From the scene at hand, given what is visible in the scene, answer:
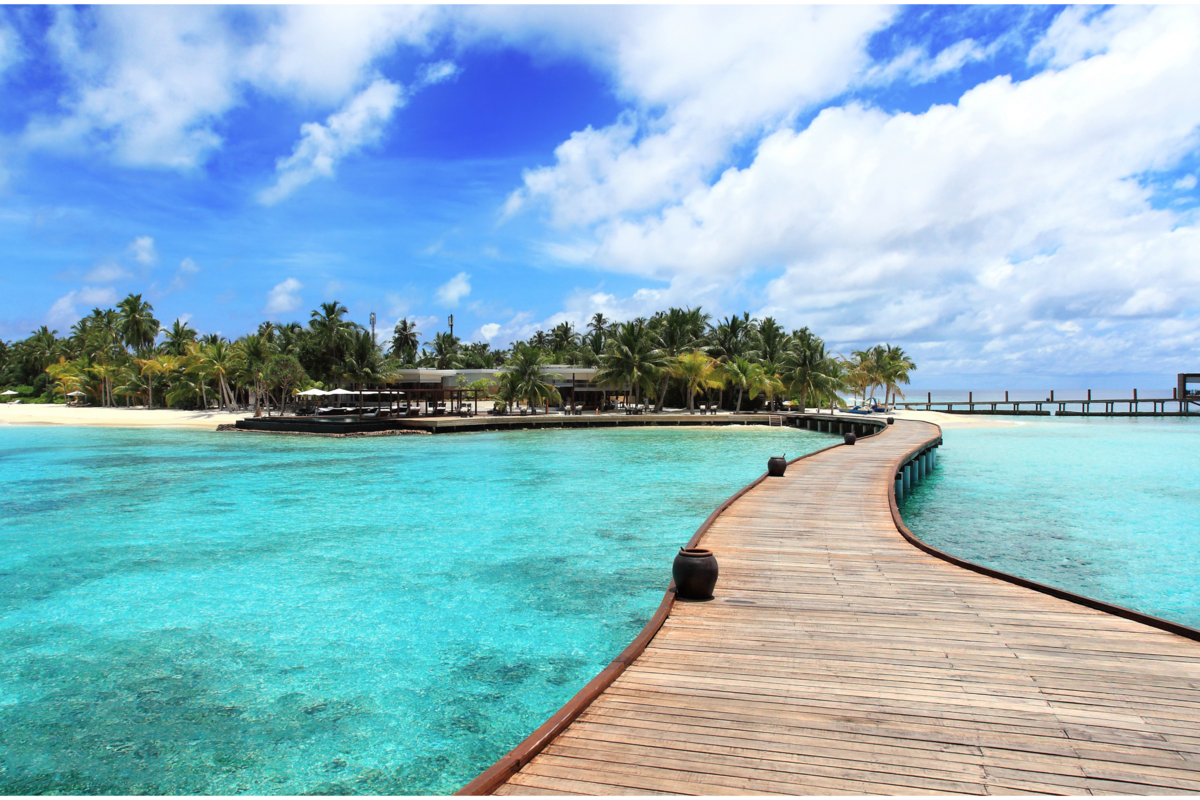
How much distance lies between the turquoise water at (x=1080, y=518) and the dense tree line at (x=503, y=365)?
21.3 metres

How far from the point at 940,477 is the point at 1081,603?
735 inches

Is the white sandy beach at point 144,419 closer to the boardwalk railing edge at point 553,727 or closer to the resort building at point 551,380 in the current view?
the resort building at point 551,380

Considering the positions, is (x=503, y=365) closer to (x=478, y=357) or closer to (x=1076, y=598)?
(x=478, y=357)

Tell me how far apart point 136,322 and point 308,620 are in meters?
74.2

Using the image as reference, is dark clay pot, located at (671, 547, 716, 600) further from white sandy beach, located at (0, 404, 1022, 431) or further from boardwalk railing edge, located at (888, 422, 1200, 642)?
white sandy beach, located at (0, 404, 1022, 431)

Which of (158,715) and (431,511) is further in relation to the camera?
(431,511)

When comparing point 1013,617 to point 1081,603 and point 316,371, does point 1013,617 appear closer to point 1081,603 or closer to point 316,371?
point 1081,603

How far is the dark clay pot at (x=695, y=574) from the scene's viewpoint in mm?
6254

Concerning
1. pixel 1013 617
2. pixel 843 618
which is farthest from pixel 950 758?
pixel 1013 617

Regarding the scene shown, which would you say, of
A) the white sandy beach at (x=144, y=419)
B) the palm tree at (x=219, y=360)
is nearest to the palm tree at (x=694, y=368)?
the white sandy beach at (x=144, y=419)

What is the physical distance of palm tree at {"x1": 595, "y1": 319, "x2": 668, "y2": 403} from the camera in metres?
48.3

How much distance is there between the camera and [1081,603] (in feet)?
19.9

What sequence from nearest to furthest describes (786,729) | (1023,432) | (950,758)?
(950,758) < (786,729) < (1023,432)

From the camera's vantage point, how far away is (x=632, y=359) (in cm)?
4841
